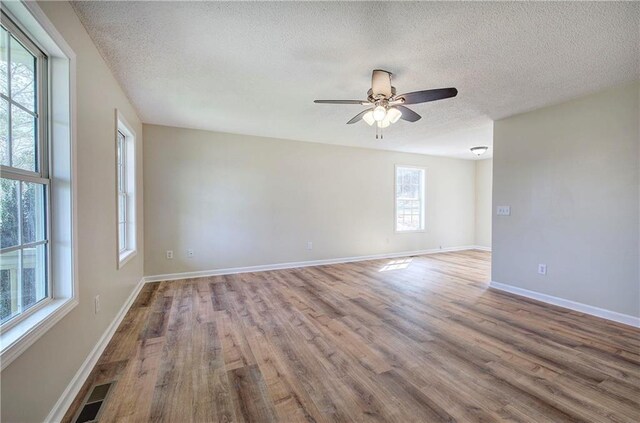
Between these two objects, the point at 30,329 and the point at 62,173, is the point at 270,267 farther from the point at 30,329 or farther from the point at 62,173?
the point at 30,329

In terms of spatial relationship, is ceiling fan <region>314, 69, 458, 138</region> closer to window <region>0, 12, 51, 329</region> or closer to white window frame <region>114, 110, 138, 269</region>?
window <region>0, 12, 51, 329</region>

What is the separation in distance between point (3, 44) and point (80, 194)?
2.81 ft

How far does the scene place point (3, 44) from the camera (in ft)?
4.12

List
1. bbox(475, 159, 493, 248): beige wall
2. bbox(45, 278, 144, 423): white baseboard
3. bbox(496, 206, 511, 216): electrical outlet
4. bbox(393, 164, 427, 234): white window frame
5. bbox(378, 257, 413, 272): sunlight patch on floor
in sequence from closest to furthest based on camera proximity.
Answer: bbox(45, 278, 144, 423): white baseboard → bbox(496, 206, 511, 216): electrical outlet → bbox(378, 257, 413, 272): sunlight patch on floor → bbox(393, 164, 427, 234): white window frame → bbox(475, 159, 493, 248): beige wall

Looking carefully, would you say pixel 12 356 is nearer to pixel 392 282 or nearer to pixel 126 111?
pixel 126 111

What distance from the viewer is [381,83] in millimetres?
2424

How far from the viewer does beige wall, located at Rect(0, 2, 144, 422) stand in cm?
124

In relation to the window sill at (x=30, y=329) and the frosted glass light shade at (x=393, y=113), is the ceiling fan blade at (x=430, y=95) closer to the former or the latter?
the frosted glass light shade at (x=393, y=113)

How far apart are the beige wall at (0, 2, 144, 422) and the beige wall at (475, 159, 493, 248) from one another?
7.68 metres

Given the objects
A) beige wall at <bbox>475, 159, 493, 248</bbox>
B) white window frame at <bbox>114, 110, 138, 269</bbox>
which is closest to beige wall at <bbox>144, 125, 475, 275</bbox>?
white window frame at <bbox>114, 110, 138, 269</bbox>

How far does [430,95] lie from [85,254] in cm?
283

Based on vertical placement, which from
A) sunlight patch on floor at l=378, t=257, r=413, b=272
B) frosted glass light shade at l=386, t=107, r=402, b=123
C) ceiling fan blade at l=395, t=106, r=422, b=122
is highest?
ceiling fan blade at l=395, t=106, r=422, b=122

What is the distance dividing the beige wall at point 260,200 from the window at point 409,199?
217 mm

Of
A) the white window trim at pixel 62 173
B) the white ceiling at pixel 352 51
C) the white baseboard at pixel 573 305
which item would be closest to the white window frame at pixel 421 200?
the white baseboard at pixel 573 305
